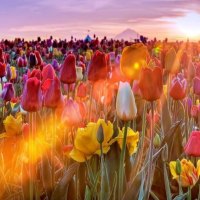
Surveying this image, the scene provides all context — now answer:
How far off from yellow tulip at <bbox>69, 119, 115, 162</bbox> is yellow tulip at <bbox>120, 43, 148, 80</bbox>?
294 mm

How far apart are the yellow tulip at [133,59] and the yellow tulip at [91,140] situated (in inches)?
11.6

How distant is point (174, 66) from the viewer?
4.09m

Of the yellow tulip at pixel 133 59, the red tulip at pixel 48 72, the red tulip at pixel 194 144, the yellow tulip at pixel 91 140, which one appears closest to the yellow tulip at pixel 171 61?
the red tulip at pixel 48 72

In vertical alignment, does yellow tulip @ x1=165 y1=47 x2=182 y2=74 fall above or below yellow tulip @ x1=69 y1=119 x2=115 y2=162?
above

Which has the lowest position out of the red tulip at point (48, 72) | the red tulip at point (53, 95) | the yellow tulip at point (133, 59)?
the red tulip at point (53, 95)

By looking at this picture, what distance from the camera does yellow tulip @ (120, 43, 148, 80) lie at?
2.45 metres

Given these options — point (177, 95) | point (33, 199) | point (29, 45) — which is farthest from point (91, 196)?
point (29, 45)

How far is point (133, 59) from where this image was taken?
8.07 feet

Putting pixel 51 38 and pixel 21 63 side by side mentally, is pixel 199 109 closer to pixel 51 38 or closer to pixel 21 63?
pixel 21 63

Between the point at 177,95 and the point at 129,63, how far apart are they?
1017 mm

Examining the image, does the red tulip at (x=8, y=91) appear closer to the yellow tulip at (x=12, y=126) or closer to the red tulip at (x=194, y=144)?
the yellow tulip at (x=12, y=126)

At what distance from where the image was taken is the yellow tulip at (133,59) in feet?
8.04

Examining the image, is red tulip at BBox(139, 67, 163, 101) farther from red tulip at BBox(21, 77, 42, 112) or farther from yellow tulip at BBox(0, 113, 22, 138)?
yellow tulip at BBox(0, 113, 22, 138)

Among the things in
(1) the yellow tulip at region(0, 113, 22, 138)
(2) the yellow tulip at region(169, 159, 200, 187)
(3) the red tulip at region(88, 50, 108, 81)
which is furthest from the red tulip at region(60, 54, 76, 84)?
(2) the yellow tulip at region(169, 159, 200, 187)
